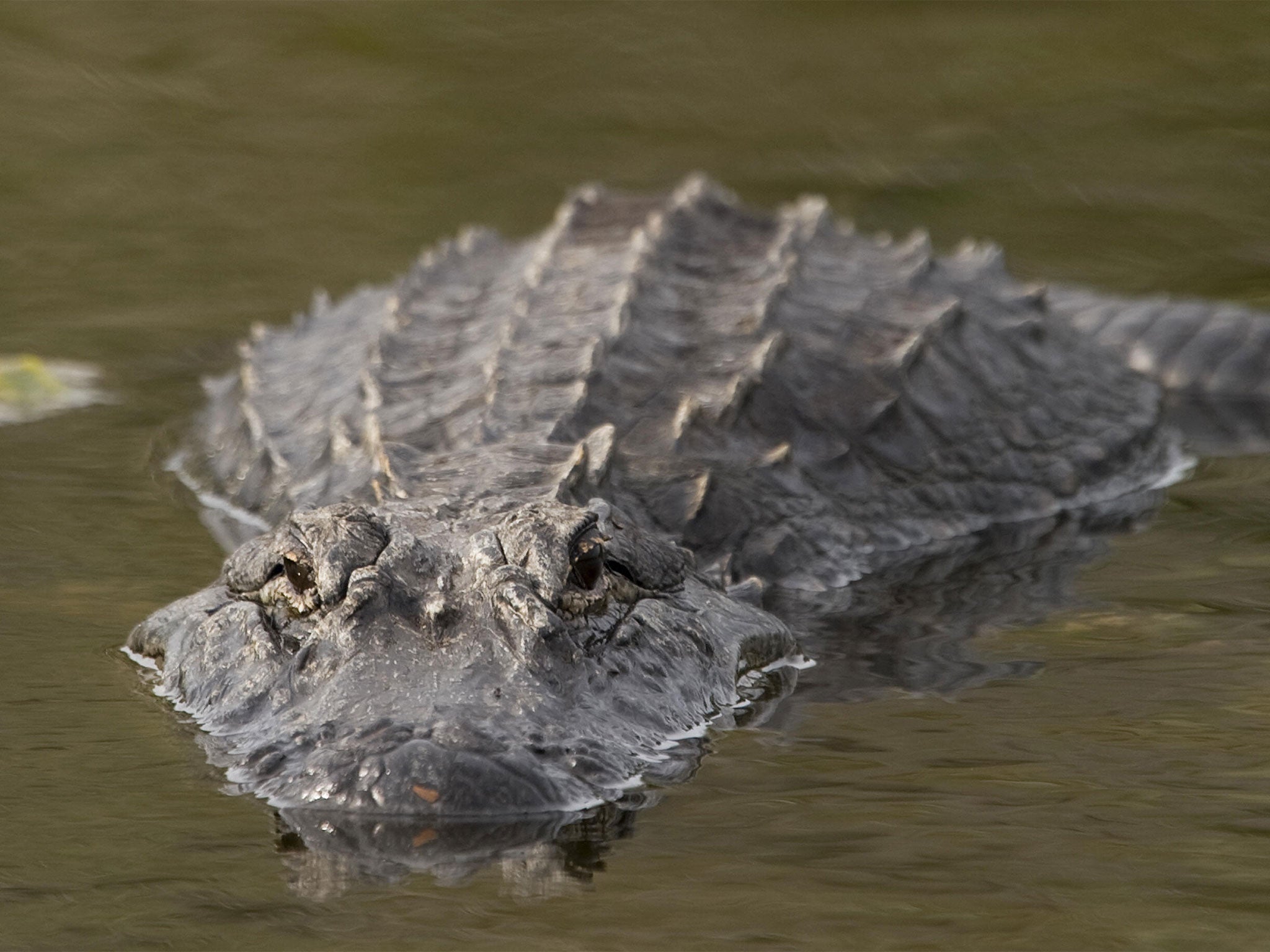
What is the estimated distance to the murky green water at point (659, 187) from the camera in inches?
114

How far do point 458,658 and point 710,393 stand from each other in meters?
2.20

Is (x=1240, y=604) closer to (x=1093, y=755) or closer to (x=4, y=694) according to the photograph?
(x=1093, y=755)

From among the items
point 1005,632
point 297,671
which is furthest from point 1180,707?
point 297,671

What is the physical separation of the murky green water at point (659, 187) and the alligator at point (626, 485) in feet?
0.70

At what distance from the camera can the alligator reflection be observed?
299 centimetres

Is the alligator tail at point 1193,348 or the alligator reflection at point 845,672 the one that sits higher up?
the alligator tail at point 1193,348

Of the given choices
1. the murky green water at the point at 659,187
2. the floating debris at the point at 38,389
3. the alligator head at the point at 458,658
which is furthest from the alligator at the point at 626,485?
the floating debris at the point at 38,389

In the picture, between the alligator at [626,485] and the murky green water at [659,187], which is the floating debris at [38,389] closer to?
the murky green water at [659,187]

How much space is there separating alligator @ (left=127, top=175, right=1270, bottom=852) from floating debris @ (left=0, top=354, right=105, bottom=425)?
0.53 meters

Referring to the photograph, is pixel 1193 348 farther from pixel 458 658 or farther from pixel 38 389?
pixel 458 658

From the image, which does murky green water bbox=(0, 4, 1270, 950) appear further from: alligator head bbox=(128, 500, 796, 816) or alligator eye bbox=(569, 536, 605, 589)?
alligator eye bbox=(569, 536, 605, 589)

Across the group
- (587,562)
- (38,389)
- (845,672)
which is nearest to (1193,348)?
(845,672)

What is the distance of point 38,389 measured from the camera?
22.9ft

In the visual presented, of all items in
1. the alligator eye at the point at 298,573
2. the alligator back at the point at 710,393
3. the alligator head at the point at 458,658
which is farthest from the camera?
the alligator back at the point at 710,393
